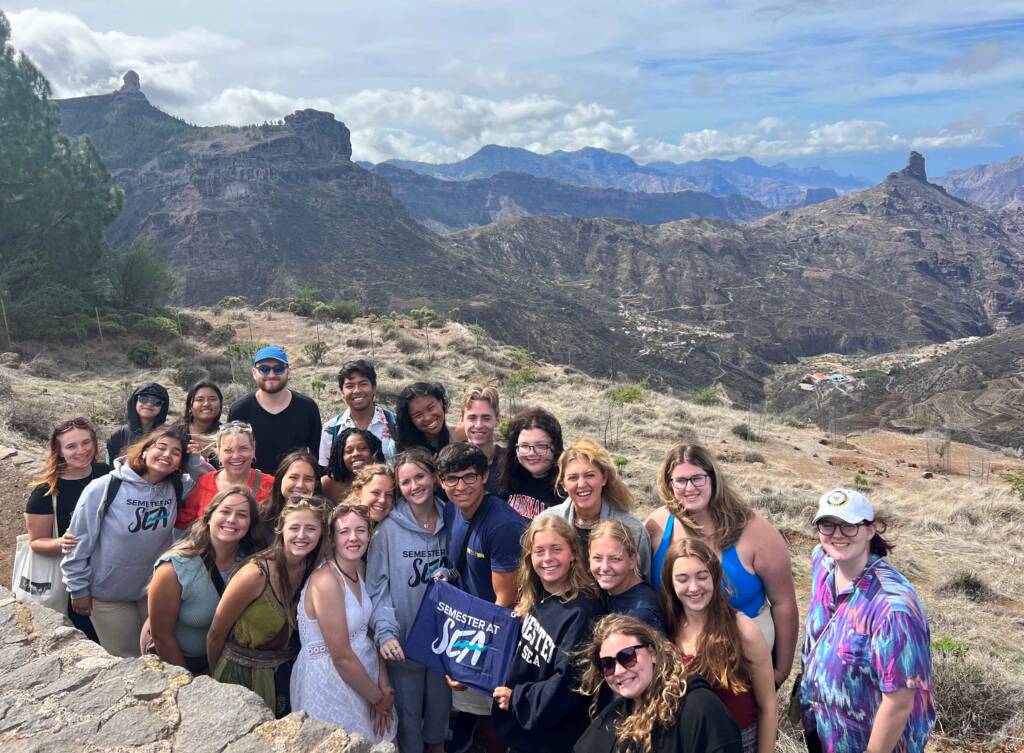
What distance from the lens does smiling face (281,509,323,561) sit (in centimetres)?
284

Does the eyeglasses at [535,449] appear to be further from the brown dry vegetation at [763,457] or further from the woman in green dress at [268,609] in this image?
the brown dry vegetation at [763,457]

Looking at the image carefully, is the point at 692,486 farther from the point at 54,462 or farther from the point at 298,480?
the point at 54,462

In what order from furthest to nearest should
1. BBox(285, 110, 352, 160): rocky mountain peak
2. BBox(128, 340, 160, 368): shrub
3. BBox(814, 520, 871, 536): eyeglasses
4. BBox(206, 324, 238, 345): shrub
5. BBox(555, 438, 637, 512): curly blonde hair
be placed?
BBox(285, 110, 352, 160): rocky mountain peak
BBox(206, 324, 238, 345): shrub
BBox(128, 340, 160, 368): shrub
BBox(555, 438, 637, 512): curly blonde hair
BBox(814, 520, 871, 536): eyeglasses

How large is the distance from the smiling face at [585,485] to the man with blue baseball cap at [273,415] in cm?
219

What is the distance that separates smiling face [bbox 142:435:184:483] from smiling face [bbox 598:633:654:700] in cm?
253

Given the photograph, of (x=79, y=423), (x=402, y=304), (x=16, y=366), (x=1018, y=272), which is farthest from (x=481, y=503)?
(x=1018, y=272)

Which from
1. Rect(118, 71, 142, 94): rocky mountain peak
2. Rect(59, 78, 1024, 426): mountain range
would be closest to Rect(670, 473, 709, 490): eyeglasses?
Rect(59, 78, 1024, 426): mountain range

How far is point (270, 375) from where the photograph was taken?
4520 mm

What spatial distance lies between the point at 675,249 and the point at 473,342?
10240 centimetres

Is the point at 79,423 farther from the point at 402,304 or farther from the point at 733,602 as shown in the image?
the point at 402,304

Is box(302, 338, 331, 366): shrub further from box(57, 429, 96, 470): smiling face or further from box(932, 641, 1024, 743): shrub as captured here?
box(932, 641, 1024, 743): shrub

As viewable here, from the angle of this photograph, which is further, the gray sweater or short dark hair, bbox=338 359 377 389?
short dark hair, bbox=338 359 377 389

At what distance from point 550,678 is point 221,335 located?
79.5 feet

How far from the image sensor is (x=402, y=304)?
59.6 meters
